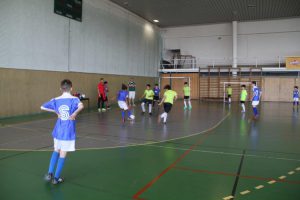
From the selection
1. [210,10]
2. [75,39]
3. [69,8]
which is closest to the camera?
[69,8]

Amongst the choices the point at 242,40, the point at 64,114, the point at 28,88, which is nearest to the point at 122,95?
the point at 28,88

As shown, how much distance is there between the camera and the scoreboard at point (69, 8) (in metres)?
15.4

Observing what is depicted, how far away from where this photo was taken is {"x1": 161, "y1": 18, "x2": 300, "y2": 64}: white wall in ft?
87.5

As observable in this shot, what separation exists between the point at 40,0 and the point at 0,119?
6603mm

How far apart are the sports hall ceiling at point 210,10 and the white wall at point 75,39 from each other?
145 centimetres

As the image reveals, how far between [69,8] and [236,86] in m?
18.5

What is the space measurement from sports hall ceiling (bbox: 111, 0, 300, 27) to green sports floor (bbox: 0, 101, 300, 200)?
1484 cm

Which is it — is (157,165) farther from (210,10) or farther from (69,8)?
(210,10)

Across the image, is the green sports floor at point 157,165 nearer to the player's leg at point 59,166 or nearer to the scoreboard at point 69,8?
the player's leg at point 59,166

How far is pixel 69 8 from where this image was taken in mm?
16172

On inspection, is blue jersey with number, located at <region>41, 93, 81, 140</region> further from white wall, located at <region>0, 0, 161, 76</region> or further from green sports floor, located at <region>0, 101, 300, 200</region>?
white wall, located at <region>0, 0, 161, 76</region>

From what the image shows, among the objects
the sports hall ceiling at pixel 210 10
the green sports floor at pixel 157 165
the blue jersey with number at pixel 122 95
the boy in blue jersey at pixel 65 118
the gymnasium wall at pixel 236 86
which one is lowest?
the green sports floor at pixel 157 165

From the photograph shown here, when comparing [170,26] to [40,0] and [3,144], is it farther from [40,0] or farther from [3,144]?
[3,144]

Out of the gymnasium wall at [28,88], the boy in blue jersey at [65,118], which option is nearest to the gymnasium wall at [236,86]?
the gymnasium wall at [28,88]
